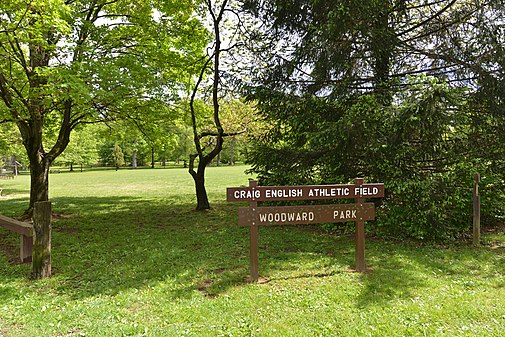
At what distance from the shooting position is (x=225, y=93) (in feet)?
37.9

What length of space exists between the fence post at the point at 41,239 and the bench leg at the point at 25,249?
2.27ft

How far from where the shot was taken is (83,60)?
782 centimetres

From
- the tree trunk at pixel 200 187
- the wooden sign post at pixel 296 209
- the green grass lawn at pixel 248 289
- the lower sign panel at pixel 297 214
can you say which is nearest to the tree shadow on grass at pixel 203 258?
the green grass lawn at pixel 248 289

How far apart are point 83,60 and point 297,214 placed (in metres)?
6.23

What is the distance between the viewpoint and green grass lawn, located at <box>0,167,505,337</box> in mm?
3629

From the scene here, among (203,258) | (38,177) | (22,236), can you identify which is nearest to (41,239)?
(22,236)

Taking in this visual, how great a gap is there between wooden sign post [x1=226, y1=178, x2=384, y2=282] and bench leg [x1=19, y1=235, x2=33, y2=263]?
12.3 ft

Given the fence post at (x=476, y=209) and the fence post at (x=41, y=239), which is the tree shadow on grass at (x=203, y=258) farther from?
the fence post at (x=476, y=209)

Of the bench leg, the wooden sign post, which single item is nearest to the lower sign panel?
the wooden sign post

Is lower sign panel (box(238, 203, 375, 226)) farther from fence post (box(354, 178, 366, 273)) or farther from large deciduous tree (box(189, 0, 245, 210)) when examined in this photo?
large deciduous tree (box(189, 0, 245, 210))

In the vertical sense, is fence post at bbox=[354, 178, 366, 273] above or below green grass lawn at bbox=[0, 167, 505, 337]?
above

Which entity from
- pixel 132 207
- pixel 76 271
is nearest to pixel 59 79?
pixel 76 271

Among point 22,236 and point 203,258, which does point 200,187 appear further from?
point 22,236

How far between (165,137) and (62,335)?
8.35 meters
